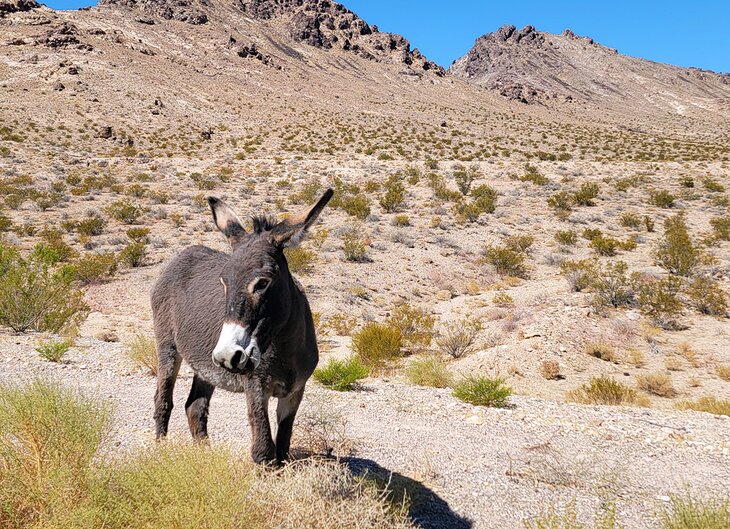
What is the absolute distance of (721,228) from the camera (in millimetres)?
19172

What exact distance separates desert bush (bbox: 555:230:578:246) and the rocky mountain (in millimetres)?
89228

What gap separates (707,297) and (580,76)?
13510 centimetres

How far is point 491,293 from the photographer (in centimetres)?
1495

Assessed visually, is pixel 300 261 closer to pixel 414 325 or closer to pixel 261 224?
pixel 414 325

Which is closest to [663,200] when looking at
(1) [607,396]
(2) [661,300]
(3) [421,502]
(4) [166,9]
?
(2) [661,300]

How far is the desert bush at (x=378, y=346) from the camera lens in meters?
9.83

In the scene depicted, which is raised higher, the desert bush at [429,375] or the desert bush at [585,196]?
the desert bush at [585,196]

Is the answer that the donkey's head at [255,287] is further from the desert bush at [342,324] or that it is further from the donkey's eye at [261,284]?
the desert bush at [342,324]

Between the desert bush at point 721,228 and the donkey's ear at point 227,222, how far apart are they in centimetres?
2175

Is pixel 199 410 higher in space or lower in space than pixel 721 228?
lower

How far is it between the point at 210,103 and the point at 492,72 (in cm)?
10492

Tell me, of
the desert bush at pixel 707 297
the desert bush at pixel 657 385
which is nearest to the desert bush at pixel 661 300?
the desert bush at pixel 707 297

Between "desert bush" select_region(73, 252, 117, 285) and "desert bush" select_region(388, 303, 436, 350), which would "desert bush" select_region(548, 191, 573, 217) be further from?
"desert bush" select_region(73, 252, 117, 285)

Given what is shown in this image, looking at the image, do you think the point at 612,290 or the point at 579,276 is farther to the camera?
the point at 579,276
